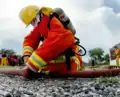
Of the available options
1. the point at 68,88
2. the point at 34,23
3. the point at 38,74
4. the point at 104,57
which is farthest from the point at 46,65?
the point at 104,57

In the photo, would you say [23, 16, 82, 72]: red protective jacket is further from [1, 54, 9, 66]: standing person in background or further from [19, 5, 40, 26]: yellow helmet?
[1, 54, 9, 66]: standing person in background

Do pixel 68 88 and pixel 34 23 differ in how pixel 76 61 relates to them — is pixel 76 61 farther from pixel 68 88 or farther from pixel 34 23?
pixel 68 88

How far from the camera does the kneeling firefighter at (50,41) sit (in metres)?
8.21

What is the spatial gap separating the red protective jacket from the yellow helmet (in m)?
0.22

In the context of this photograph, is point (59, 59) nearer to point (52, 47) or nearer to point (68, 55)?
point (68, 55)

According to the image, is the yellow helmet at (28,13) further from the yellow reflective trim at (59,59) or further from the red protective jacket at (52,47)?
the yellow reflective trim at (59,59)

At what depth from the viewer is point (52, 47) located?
8172 mm

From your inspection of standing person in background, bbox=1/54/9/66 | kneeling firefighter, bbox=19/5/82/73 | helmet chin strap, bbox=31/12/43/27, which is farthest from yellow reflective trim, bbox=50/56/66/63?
standing person in background, bbox=1/54/9/66

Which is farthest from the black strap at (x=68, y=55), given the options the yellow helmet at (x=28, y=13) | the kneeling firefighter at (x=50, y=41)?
the yellow helmet at (x=28, y=13)

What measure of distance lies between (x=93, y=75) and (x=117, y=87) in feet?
6.24

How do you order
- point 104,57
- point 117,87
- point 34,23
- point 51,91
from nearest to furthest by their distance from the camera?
point 51,91, point 117,87, point 34,23, point 104,57

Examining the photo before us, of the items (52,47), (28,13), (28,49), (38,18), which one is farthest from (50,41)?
(28,49)

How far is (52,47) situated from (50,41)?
0.13 m

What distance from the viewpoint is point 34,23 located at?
8.91 metres
